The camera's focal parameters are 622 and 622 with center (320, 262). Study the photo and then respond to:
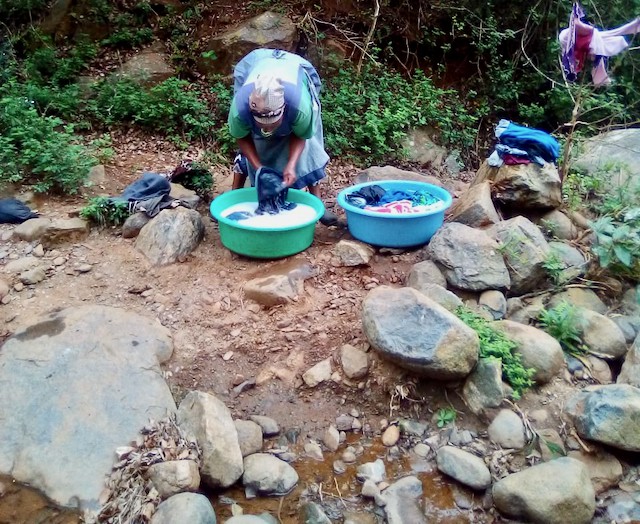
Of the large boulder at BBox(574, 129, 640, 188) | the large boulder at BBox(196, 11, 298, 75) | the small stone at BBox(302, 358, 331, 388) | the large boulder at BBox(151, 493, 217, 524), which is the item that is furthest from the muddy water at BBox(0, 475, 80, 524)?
the large boulder at BBox(196, 11, 298, 75)

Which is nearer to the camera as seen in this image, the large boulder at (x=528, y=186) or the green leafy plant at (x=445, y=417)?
the green leafy plant at (x=445, y=417)

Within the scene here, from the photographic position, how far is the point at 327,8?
6727 mm

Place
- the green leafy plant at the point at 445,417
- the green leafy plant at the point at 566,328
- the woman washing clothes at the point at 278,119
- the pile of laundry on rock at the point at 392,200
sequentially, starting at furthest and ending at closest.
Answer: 1. the pile of laundry on rock at the point at 392,200
2. the woman washing clothes at the point at 278,119
3. the green leafy plant at the point at 566,328
4. the green leafy plant at the point at 445,417

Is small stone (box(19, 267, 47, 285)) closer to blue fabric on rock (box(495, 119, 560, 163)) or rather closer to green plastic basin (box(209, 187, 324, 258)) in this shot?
green plastic basin (box(209, 187, 324, 258))

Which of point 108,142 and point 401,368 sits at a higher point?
point 108,142

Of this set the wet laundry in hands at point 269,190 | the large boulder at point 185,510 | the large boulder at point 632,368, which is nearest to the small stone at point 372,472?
the large boulder at point 185,510

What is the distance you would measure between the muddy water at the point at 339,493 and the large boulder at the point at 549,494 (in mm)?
199

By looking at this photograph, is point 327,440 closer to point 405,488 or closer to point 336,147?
point 405,488

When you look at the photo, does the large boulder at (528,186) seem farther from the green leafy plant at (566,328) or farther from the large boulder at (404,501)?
the large boulder at (404,501)

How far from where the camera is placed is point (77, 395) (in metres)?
2.89

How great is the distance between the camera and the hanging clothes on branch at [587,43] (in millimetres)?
4109

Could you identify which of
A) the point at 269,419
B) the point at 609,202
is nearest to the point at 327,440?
the point at 269,419

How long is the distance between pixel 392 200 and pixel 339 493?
2135mm

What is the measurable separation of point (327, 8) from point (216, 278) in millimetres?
4149
